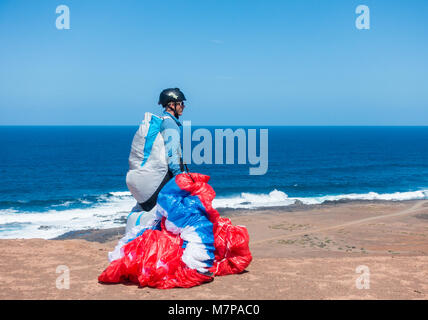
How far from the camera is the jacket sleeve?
→ 5.93 metres

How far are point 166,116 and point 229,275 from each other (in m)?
2.59

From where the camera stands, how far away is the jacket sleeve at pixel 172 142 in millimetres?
5934

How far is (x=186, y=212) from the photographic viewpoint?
5.59 m

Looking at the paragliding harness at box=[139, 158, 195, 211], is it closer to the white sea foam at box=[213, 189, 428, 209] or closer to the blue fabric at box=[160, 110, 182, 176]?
the blue fabric at box=[160, 110, 182, 176]

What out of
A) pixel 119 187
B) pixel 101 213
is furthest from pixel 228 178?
pixel 101 213

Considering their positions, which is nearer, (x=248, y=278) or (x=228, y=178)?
(x=248, y=278)

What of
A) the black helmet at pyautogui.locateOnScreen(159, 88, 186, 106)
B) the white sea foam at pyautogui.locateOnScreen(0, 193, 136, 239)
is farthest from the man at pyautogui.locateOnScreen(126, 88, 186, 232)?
the white sea foam at pyautogui.locateOnScreen(0, 193, 136, 239)

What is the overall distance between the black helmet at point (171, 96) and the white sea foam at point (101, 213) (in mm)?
15539

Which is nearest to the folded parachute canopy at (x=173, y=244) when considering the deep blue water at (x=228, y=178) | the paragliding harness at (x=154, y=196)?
the paragliding harness at (x=154, y=196)

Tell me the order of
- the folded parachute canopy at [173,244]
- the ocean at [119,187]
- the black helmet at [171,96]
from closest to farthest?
the folded parachute canopy at [173,244] < the black helmet at [171,96] < the ocean at [119,187]

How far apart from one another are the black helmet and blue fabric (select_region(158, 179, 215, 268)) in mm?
1262

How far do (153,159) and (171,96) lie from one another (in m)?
1.00

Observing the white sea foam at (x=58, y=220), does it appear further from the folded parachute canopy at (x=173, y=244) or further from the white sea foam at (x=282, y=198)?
the folded parachute canopy at (x=173, y=244)

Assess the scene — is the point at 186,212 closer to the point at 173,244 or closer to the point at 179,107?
the point at 173,244
